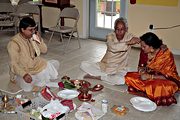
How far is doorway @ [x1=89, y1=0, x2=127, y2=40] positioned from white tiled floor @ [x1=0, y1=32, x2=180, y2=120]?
231mm

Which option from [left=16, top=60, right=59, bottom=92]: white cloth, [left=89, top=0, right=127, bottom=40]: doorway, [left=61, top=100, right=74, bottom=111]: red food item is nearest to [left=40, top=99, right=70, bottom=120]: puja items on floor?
[left=61, top=100, right=74, bottom=111]: red food item

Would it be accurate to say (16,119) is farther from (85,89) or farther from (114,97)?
(114,97)

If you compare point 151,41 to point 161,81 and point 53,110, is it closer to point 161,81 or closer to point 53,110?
point 161,81

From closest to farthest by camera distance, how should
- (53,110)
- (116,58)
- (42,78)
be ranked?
(53,110), (42,78), (116,58)

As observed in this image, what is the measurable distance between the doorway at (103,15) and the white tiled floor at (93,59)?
231 millimetres

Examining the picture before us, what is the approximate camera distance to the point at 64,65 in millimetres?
3941

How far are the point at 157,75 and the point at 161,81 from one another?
9 cm

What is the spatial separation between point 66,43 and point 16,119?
9.04ft

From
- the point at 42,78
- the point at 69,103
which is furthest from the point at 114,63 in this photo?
the point at 69,103

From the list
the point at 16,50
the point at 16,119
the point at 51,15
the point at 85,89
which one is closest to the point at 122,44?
the point at 85,89

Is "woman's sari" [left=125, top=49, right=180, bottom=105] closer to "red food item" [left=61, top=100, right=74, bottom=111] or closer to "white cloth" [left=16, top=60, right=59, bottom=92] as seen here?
"red food item" [left=61, top=100, right=74, bottom=111]

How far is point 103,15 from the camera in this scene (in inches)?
207

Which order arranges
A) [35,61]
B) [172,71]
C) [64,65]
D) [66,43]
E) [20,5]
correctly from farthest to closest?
[20,5] → [66,43] → [64,65] → [35,61] → [172,71]

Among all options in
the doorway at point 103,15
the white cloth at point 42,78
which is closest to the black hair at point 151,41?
the white cloth at point 42,78
